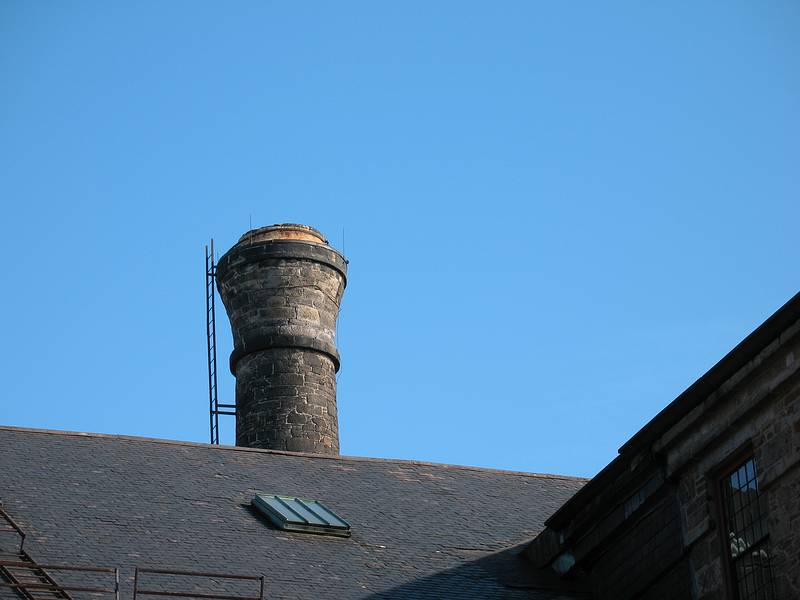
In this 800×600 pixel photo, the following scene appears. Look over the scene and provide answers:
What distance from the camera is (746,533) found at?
1593 cm

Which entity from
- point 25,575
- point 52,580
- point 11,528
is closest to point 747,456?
point 52,580

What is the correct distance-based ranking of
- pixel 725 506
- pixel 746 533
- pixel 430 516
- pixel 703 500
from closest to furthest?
pixel 746 533, pixel 725 506, pixel 703 500, pixel 430 516

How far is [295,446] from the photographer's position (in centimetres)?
2620

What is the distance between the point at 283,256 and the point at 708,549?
12.6 meters

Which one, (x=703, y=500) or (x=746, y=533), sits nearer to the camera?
(x=746, y=533)

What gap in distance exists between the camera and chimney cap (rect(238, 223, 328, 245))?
27953mm

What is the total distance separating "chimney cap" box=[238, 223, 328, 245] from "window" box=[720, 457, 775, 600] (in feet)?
41.8

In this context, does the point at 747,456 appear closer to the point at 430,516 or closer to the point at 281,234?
the point at 430,516

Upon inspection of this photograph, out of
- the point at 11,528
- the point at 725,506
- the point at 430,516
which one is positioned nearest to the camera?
the point at 725,506

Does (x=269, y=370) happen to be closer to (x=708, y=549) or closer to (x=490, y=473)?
(x=490, y=473)

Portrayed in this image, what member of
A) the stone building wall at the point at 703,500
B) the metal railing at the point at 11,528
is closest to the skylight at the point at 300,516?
the stone building wall at the point at 703,500

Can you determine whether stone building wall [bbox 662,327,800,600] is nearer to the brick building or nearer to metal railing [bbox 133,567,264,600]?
the brick building

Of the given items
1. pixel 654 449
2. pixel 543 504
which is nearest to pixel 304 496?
pixel 543 504

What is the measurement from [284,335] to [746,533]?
40.7 feet
